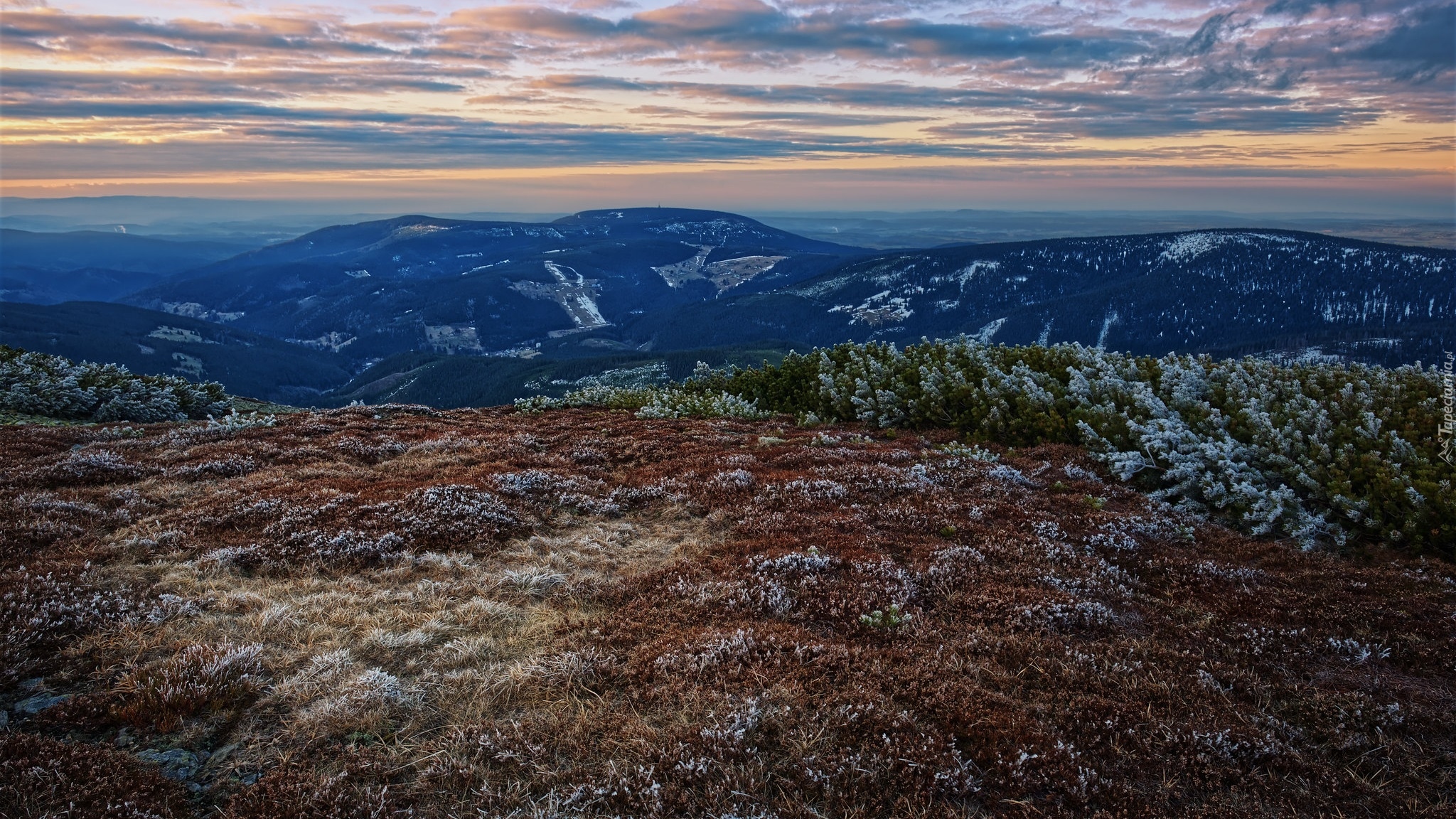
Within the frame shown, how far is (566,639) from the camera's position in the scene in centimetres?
913

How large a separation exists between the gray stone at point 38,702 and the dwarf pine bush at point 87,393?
2919 cm

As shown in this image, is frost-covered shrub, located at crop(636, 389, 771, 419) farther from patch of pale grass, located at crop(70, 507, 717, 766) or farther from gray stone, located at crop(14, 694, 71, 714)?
gray stone, located at crop(14, 694, 71, 714)

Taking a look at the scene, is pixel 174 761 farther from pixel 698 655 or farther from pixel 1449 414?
pixel 1449 414

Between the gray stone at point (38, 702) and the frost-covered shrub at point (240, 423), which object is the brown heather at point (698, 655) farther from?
the frost-covered shrub at point (240, 423)

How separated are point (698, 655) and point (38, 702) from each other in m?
7.01

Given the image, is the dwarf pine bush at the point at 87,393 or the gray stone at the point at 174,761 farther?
the dwarf pine bush at the point at 87,393

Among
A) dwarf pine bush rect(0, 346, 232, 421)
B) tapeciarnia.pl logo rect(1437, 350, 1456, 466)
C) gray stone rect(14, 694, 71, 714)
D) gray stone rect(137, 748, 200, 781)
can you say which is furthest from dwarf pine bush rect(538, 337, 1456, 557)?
dwarf pine bush rect(0, 346, 232, 421)

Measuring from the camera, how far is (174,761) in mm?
6664

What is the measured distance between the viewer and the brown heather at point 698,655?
6.41 metres

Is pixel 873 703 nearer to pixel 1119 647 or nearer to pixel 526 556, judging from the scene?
pixel 1119 647

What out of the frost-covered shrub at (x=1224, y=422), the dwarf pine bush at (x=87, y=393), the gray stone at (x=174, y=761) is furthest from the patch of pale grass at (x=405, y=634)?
the dwarf pine bush at (x=87, y=393)

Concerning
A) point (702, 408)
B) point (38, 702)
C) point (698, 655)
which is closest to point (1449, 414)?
point (698, 655)

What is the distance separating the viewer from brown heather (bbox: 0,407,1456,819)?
252 inches

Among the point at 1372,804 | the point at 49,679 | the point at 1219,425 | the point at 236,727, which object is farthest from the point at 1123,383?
the point at 49,679
